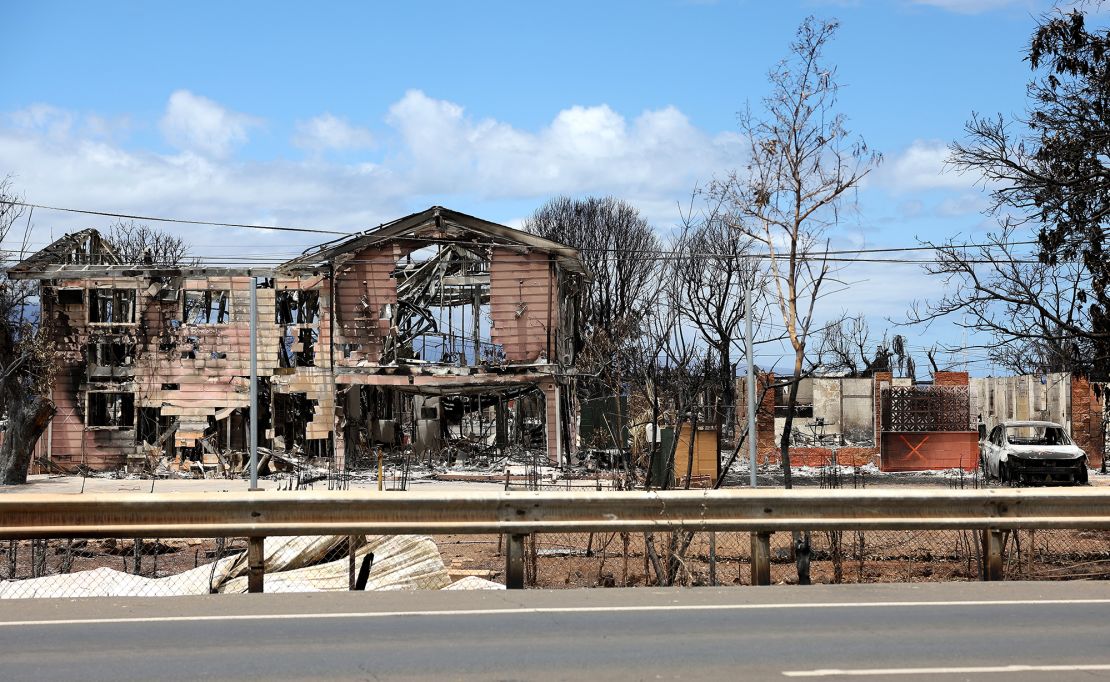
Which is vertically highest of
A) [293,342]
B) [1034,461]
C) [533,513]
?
[293,342]

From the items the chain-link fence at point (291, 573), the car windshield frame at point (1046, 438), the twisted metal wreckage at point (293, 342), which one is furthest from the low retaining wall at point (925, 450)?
the chain-link fence at point (291, 573)

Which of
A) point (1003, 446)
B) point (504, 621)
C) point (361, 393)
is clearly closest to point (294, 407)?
point (361, 393)

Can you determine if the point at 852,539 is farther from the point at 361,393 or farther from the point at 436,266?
the point at 361,393

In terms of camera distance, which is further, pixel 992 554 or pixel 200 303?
pixel 200 303

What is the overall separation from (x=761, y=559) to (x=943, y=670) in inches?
149

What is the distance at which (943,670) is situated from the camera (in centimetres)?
751

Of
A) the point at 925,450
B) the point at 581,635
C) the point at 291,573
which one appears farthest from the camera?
the point at 925,450

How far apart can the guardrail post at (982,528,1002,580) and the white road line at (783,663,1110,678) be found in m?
3.80

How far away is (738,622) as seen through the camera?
9.15 m

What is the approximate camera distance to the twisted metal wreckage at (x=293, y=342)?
3569 cm

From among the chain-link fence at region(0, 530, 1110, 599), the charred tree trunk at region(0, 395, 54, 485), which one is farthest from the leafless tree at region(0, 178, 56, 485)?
the chain-link fence at region(0, 530, 1110, 599)

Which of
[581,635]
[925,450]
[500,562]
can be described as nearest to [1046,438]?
[925,450]

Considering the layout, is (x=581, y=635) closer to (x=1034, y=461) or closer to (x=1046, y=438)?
(x=1034, y=461)

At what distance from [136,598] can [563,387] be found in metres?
26.0
